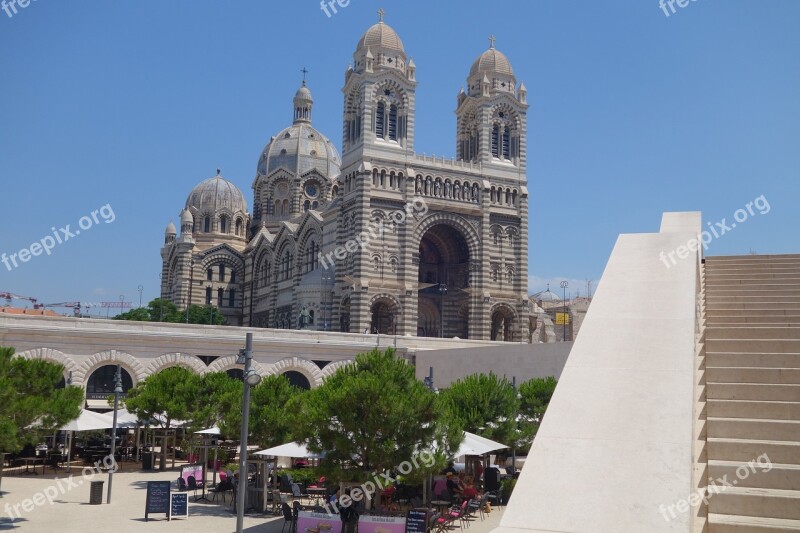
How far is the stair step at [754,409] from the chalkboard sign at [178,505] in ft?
43.0

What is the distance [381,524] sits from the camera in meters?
14.0

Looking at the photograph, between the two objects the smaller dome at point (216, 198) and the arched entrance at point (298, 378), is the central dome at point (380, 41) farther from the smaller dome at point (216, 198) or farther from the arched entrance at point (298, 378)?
the smaller dome at point (216, 198)

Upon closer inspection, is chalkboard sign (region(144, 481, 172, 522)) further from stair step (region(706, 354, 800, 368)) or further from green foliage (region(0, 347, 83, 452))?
stair step (region(706, 354, 800, 368))

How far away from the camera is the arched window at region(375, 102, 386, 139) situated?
180 ft

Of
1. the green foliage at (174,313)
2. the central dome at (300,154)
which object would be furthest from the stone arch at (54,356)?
the central dome at (300,154)

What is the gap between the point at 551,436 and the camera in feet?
20.2

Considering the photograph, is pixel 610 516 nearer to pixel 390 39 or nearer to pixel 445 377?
pixel 445 377

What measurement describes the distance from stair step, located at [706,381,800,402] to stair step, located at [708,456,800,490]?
1367 mm

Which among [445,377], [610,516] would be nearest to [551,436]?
[610,516]

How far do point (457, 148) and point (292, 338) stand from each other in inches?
1067

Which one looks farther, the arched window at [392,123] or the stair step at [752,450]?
the arched window at [392,123]

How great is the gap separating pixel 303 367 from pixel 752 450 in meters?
34.8

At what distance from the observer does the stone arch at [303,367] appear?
39.6 m

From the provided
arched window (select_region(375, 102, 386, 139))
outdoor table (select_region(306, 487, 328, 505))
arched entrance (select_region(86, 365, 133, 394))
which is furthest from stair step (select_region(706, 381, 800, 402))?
arched window (select_region(375, 102, 386, 139))
